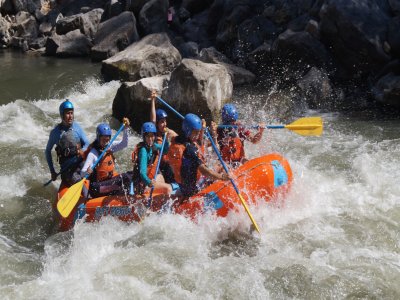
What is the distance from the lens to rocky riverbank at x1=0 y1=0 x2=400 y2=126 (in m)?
8.62

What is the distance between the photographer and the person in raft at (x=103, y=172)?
539cm

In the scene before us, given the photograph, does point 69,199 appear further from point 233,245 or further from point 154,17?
point 154,17

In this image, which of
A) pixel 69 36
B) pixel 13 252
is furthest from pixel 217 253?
pixel 69 36

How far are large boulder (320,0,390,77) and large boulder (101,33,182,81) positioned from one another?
3531 millimetres

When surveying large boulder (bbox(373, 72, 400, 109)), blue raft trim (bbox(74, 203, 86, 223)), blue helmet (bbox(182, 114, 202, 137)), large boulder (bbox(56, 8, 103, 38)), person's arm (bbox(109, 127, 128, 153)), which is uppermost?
blue helmet (bbox(182, 114, 202, 137))

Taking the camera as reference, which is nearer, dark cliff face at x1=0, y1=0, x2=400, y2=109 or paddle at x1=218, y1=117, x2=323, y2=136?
paddle at x1=218, y1=117, x2=323, y2=136

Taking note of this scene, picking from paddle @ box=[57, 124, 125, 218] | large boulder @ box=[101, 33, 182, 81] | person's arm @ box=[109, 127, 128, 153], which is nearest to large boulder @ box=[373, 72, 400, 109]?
large boulder @ box=[101, 33, 182, 81]

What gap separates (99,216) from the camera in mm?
5219

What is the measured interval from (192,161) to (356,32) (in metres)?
6.17


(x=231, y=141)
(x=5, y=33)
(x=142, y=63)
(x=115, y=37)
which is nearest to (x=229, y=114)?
(x=231, y=141)

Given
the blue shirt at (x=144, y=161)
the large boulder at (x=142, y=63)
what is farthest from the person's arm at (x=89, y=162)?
the large boulder at (x=142, y=63)

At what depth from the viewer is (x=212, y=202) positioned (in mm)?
5148

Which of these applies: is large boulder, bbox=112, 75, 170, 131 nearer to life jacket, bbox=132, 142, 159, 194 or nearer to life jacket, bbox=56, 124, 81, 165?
life jacket, bbox=56, 124, 81, 165

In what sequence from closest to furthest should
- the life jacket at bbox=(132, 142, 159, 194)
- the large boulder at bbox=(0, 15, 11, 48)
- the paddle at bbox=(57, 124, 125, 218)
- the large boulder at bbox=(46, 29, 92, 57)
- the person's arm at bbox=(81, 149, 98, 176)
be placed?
the paddle at bbox=(57, 124, 125, 218)
the life jacket at bbox=(132, 142, 159, 194)
the person's arm at bbox=(81, 149, 98, 176)
the large boulder at bbox=(46, 29, 92, 57)
the large boulder at bbox=(0, 15, 11, 48)
